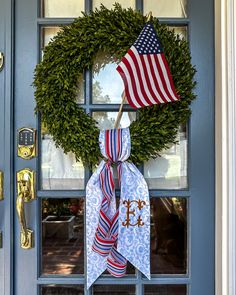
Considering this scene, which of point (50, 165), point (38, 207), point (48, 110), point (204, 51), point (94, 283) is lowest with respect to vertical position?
point (94, 283)

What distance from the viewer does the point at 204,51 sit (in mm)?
1671

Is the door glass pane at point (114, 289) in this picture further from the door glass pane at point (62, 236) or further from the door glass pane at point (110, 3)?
the door glass pane at point (110, 3)

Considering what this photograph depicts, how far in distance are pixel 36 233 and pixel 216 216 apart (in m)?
0.79

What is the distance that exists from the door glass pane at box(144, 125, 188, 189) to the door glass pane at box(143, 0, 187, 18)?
0.51 metres

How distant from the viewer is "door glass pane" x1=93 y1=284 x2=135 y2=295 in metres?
1.69

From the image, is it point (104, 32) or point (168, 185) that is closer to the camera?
point (104, 32)

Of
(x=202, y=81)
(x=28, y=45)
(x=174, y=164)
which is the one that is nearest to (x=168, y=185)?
(x=174, y=164)

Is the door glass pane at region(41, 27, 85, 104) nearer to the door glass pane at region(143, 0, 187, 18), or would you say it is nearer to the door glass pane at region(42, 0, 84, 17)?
the door glass pane at region(42, 0, 84, 17)

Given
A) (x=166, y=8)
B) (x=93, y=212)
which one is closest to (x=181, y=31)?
(x=166, y=8)

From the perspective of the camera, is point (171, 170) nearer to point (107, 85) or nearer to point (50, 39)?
point (107, 85)

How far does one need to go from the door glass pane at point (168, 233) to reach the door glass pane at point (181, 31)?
0.72 metres

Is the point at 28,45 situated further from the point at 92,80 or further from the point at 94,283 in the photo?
the point at 94,283

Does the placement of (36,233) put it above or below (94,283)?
→ above

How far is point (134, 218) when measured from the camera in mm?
1605
